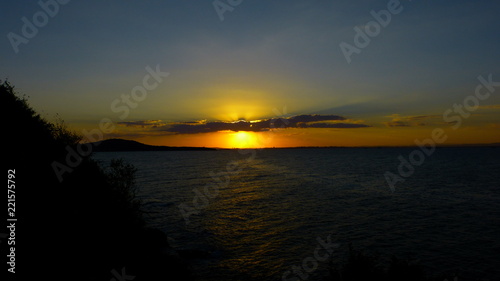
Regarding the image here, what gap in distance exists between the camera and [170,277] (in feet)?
78.7

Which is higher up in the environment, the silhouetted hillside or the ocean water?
the silhouetted hillside

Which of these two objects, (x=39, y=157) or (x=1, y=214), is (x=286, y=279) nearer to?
(x=1, y=214)

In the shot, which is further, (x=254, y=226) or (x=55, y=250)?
(x=254, y=226)

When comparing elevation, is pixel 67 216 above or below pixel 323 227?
above

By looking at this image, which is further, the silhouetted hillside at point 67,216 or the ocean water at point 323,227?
the ocean water at point 323,227

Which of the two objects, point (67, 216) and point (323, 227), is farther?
point (323, 227)

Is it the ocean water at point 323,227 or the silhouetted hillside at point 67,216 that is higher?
the silhouetted hillside at point 67,216

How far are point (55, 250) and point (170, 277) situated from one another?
8338 mm

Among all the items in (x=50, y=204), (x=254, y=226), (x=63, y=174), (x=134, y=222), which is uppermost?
(x=63, y=174)

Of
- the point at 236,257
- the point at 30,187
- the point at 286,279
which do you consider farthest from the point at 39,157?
the point at 286,279

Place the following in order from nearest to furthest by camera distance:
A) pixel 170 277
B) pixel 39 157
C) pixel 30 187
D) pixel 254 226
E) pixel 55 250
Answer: pixel 55 250
pixel 30 187
pixel 170 277
pixel 39 157
pixel 254 226

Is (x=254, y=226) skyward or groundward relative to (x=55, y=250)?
groundward

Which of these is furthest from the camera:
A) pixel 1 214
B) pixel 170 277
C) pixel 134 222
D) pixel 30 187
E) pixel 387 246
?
pixel 387 246

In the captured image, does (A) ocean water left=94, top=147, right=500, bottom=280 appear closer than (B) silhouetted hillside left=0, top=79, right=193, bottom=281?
No
